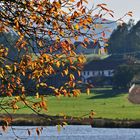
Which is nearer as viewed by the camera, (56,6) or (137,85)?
(56,6)

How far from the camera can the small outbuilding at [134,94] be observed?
322 feet

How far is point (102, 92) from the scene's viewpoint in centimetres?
10850

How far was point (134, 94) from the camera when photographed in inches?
4136

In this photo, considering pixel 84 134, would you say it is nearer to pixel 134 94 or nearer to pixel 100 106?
pixel 100 106

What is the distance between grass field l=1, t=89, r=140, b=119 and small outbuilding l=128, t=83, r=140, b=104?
127cm

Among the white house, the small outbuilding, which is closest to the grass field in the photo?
the small outbuilding

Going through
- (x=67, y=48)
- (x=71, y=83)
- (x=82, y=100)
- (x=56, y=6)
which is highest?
(x=56, y=6)

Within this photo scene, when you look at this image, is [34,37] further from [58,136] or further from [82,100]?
[82,100]

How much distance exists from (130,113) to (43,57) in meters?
66.9

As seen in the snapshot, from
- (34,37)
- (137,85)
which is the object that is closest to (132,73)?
(137,85)

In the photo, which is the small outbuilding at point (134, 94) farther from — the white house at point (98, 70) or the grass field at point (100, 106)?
the white house at point (98, 70)

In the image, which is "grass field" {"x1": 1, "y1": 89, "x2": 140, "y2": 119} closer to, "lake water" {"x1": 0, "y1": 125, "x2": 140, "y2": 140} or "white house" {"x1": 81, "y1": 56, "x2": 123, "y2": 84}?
"lake water" {"x1": 0, "y1": 125, "x2": 140, "y2": 140}

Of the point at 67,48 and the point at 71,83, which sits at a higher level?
the point at 67,48

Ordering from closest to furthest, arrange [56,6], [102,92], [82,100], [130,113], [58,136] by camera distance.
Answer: [56,6] → [58,136] → [130,113] → [82,100] → [102,92]
